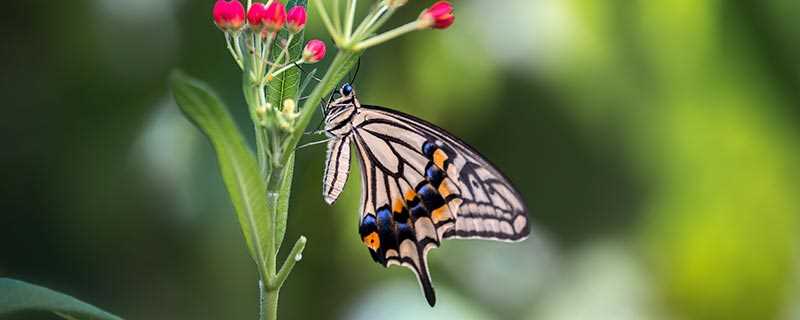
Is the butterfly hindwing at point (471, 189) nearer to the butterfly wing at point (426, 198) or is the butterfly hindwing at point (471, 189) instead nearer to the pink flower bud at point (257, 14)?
the butterfly wing at point (426, 198)

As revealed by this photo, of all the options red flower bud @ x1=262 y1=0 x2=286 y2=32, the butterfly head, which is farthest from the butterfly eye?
red flower bud @ x1=262 y1=0 x2=286 y2=32

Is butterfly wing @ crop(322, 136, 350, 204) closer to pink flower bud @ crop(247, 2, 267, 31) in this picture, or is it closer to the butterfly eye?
the butterfly eye

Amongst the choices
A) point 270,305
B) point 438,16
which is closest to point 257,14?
point 438,16

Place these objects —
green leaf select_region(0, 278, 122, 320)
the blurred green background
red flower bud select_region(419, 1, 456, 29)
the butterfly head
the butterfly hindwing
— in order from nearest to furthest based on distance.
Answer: green leaf select_region(0, 278, 122, 320)
red flower bud select_region(419, 1, 456, 29)
the butterfly hindwing
the butterfly head
the blurred green background

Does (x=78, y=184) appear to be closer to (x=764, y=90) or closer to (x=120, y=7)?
(x=120, y=7)

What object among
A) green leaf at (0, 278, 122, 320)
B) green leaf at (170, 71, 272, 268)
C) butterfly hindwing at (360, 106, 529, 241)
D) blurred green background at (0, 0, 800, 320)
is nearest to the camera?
green leaf at (170, 71, 272, 268)

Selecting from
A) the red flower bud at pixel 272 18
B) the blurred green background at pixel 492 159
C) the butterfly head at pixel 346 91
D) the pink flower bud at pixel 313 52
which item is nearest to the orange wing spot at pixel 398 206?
the butterfly head at pixel 346 91

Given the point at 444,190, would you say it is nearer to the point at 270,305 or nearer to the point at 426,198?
the point at 426,198
